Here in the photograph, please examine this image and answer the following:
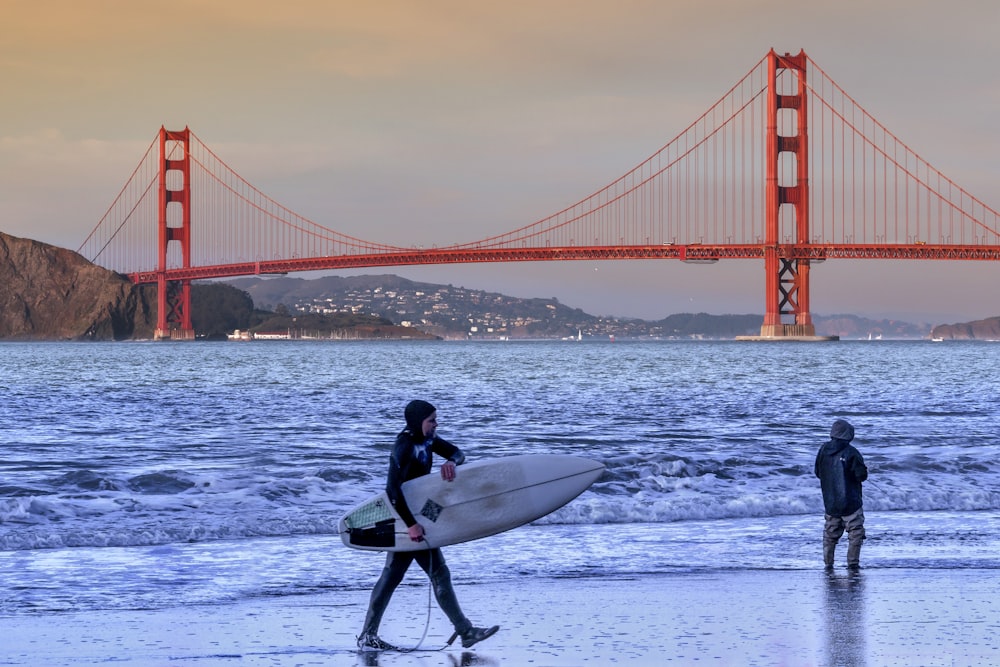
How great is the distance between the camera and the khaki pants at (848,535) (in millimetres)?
7812

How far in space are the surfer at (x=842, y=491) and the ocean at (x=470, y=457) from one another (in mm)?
223

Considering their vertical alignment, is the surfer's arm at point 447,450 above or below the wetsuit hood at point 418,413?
below

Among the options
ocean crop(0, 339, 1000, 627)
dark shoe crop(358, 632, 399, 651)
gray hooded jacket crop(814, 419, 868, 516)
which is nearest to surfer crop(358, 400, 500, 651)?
dark shoe crop(358, 632, 399, 651)

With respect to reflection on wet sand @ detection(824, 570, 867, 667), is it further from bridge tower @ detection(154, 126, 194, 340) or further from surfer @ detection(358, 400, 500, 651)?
bridge tower @ detection(154, 126, 194, 340)

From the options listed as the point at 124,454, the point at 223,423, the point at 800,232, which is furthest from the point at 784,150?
the point at 124,454

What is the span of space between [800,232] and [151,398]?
214ft

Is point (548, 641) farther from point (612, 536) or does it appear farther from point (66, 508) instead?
point (66, 508)

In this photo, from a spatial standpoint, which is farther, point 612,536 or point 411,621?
point 612,536

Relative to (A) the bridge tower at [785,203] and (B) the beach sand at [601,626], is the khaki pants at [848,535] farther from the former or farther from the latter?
(A) the bridge tower at [785,203]

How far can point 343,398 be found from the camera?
1314 inches

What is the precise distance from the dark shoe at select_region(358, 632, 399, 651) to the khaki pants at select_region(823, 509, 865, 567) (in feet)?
10.4

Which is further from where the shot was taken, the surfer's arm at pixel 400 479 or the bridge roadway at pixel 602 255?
the bridge roadway at pixel 602 255

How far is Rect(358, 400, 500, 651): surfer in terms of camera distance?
18.9 feet

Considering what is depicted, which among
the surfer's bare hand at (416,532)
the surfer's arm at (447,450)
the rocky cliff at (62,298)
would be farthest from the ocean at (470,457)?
the rocky cliff at (62,298)
